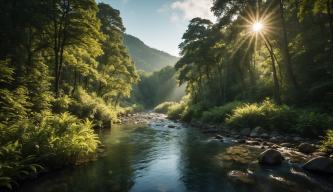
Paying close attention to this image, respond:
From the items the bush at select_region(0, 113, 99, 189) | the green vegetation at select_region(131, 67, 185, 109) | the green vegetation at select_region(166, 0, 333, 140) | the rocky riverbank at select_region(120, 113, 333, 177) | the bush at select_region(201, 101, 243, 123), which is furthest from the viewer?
the green vegetation at select_region(131, 67, 185, 109)

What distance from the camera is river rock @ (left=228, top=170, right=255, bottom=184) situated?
10.5 metres

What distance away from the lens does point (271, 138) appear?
61.2 feet

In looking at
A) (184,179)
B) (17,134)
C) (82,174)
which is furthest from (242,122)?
(17,134)

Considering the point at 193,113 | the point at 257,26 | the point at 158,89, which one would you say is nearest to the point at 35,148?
the point at 257,26

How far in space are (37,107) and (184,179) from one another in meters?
10.0

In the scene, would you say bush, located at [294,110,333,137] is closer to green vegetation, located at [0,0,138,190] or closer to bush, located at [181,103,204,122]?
green vegetation, located at [0,0,138,190]

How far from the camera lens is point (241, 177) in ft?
35.8

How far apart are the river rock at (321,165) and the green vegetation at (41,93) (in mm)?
10106

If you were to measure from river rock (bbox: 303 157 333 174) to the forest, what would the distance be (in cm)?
193

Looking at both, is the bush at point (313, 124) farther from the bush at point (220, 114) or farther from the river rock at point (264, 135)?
the bush at point (220, 114)

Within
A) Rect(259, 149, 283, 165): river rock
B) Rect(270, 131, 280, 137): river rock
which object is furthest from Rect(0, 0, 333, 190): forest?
Rect(259, 149, 283, 165): river rock

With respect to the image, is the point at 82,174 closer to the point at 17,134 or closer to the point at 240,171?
the point at 17,134

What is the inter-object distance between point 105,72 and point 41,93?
2200 cm

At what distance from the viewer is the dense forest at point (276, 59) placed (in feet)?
64.9
